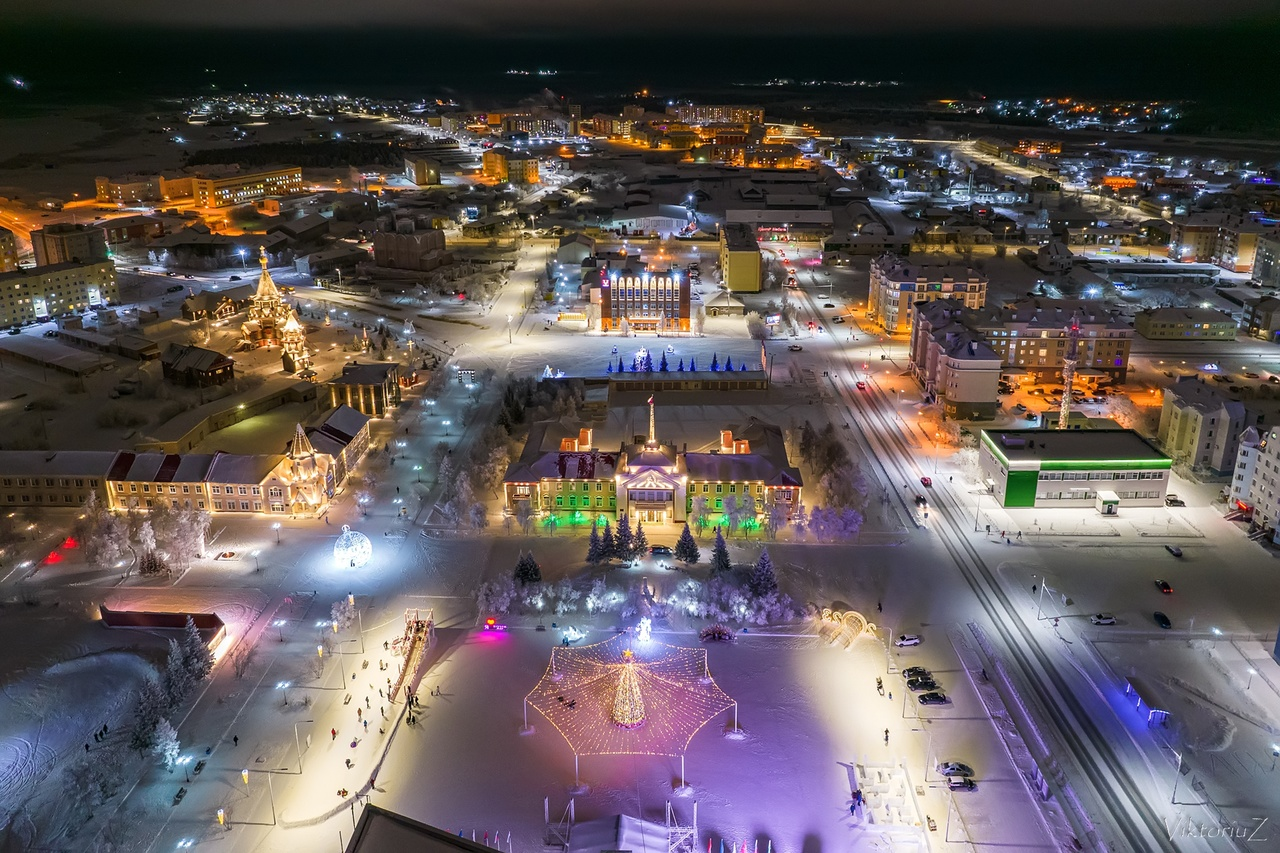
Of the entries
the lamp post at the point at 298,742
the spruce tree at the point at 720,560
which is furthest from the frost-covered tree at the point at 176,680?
the spruce tree at the point at 720,560

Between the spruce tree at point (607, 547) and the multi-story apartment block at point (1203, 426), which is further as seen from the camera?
the multi-story apartment block at point (1203, 426)

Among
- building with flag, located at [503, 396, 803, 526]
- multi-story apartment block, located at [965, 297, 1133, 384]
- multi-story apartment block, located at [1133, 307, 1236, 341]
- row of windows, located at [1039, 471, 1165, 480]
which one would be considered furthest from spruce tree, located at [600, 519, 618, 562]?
multi-story apartment block, located at [1133, 307, 1236, 341]

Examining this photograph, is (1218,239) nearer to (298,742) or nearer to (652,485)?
(652,485)

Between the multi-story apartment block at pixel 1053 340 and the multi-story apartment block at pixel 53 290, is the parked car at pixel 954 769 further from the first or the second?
the multi-story apartment block at pixel 53 290

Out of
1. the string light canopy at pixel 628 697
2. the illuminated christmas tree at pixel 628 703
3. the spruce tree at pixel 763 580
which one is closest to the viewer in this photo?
the string light canopy at pixel 628 697

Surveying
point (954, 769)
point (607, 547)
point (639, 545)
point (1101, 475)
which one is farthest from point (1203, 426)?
point (607, 547)
